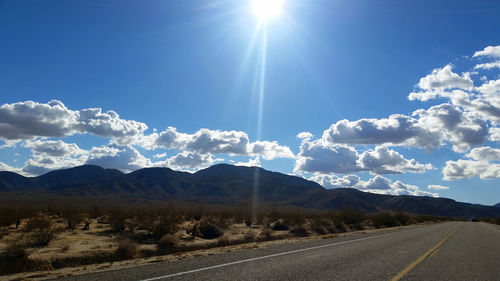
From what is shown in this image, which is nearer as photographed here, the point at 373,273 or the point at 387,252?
the point at 373,273

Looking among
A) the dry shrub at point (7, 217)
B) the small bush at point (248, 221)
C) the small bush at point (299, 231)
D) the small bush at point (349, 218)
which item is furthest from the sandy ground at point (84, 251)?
the small bush at point (349, 218)

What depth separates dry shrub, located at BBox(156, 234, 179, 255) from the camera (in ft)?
52.4

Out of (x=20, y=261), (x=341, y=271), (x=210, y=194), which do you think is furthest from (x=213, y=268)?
(x=210, y=194)

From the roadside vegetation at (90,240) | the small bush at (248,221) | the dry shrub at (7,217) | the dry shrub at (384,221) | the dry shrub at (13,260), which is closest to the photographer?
the dry shrub at (13,260)

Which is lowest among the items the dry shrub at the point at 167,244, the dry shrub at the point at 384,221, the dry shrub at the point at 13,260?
the dry shrub at the point at 13,260

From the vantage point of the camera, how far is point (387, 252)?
44.7 feet

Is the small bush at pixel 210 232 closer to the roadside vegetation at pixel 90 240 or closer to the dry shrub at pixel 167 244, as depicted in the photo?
the roadside vegetation at pixel 90 240

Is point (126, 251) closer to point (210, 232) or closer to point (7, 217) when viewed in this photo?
point (210, 232)

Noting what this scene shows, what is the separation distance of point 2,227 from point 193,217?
17574mm

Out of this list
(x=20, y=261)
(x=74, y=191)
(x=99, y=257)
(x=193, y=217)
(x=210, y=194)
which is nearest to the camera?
(x=20, y=261)

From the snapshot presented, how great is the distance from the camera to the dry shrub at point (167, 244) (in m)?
16.0

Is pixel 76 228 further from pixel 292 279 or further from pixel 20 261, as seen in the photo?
pixel 292 279

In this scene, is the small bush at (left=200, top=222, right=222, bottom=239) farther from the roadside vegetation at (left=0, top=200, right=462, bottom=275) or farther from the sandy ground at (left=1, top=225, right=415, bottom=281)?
the sandy ground at (left=1, top=225, right=415, bottom=281)

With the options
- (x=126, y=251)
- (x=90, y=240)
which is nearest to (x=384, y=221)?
(x=90, y=240)
